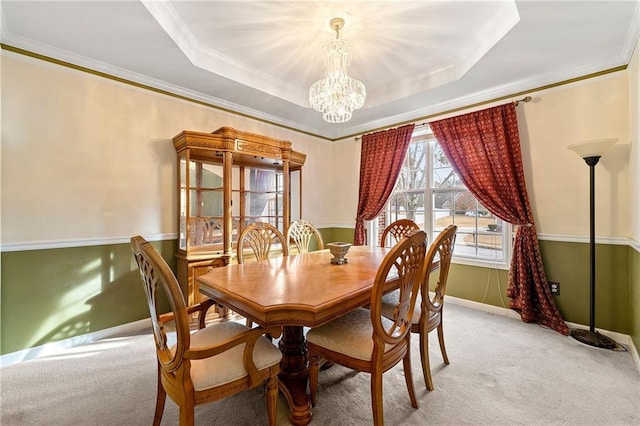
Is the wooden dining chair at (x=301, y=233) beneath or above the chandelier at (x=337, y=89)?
beneath

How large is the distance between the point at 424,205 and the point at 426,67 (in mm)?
1703

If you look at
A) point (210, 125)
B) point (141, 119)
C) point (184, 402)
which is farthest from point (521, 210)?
point (141, 119)

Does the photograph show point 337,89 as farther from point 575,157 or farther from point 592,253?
point 592,253

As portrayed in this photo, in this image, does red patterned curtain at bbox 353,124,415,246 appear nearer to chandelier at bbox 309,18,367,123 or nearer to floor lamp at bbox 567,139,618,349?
chandelier at bbox 309,18,367,123

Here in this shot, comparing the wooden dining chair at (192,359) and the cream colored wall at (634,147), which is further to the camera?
the cream colored wall at (634,147)

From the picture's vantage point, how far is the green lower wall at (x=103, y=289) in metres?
2.19

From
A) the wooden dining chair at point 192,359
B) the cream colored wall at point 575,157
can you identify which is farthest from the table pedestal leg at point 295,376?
the cream colored wall at point 575,157

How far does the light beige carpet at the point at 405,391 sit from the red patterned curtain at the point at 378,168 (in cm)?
211

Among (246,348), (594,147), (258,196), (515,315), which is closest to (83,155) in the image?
(258,196)

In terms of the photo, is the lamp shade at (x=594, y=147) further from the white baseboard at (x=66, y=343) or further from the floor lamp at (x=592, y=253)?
the white baseboard at (x=66, y=343)

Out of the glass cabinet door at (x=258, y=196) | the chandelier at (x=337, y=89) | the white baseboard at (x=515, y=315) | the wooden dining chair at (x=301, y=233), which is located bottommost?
the white baseboard at (x=515, y=315)

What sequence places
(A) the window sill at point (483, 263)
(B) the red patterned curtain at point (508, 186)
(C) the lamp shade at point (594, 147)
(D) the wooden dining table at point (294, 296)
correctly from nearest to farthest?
1. (D) the wooden dining table at point (294, 296)
2. (C) the lamp shade at point (594, 147)
3. (B) the red patterned curtain at point (508, 186)
4. (A) the window sill at point (483, 263)

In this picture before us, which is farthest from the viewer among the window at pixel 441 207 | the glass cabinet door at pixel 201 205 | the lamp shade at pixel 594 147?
the window at pixel 441 207

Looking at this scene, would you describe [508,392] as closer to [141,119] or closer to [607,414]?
[607,414]
